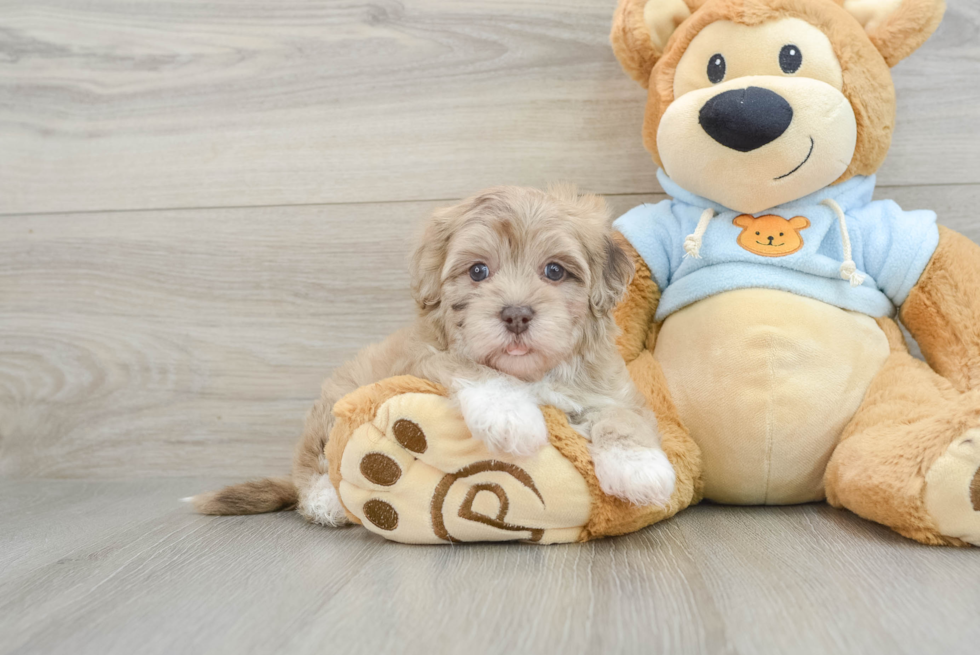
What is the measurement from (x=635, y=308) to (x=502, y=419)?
1.94ft

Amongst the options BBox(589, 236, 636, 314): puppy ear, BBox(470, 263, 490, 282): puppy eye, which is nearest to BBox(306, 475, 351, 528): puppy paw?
BBox(470, 263, 490, 282): puppy eye

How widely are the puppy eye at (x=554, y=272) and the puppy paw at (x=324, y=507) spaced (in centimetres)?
64

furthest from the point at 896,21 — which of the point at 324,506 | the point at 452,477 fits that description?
the point at 324,506

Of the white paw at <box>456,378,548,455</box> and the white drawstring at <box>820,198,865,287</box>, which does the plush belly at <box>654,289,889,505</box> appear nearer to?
the white drawstring at <box>820,198,865,287</box>

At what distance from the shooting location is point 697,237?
1.57m

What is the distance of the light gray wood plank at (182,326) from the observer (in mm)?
2039

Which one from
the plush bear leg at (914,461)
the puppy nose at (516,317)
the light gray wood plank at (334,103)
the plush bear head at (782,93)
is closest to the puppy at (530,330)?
the puppy nose at (516,317)

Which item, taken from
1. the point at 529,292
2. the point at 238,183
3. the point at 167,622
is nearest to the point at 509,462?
the point at 529,292

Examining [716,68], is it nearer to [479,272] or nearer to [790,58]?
[790,58]

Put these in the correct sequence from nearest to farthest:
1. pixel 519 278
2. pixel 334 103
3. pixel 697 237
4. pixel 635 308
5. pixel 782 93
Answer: pixel 519 278, pixel 782 93, pixel 697 237, pixel 635 308, pixel 334 103

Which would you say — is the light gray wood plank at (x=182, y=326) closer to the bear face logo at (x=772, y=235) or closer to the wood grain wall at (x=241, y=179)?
the wood grain wall at (x=241, y=179)

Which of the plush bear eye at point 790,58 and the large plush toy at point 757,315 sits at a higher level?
the plush bear eye at point 790,58

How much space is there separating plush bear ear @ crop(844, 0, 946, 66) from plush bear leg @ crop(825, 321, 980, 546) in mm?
687

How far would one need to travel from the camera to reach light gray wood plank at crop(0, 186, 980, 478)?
2.04 meters
